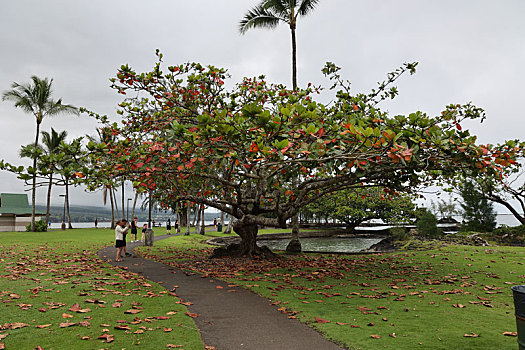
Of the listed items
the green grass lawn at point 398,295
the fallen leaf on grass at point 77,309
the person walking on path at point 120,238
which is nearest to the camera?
the green grass lawn at point 398,295

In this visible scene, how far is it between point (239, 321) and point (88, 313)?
8.50 feet

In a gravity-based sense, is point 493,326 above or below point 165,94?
below

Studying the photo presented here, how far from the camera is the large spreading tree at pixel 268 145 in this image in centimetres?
575

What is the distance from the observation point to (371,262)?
1206 centimetres

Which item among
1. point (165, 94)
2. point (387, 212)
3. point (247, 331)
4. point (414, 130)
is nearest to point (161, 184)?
point (165, 94)

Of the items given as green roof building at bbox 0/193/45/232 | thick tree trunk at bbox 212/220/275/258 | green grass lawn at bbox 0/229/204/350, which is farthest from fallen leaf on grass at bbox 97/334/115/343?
green roof building at bbox 0/193/45/232

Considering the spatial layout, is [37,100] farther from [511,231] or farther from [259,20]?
[511,231]

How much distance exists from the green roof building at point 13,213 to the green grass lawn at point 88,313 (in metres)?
31.6

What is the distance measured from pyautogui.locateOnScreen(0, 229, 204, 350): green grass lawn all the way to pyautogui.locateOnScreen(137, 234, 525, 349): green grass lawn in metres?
2.11

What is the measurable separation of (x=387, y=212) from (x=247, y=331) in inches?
1259

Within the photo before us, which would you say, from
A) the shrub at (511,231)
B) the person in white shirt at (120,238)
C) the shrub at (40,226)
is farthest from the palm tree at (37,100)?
the shrub at (511,231)

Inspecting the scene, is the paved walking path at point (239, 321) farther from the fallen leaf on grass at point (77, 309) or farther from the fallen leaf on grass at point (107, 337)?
the fallen leaf on grass at point (77, 309)

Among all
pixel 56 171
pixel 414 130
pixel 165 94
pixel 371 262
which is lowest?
pixel 371 262

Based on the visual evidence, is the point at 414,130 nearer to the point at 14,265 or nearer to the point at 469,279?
the point at 469,279
